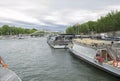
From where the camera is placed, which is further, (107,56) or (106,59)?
(107,56)

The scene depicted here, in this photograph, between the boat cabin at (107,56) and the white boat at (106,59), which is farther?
the boat cabin at (107,56)

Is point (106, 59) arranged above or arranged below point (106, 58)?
below

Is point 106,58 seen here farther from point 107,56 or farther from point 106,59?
point 107,56

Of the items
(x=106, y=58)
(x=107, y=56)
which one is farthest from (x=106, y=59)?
(x=107, y=56)

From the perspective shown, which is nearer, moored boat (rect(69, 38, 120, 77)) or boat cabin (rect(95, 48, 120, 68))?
moored boat (rect(69, 38, 120, 77))

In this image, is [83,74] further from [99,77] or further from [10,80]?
[10,80]

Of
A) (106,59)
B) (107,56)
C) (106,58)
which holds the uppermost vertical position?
(107,56)

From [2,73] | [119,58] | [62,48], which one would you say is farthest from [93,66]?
[62,48]

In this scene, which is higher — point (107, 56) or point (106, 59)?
point (107, 56)

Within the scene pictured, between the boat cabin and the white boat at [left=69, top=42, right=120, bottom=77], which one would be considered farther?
the boat cabin

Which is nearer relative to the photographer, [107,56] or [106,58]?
[106,58]

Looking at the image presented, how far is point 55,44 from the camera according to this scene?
6378cm

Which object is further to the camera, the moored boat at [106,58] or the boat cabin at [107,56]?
the boat cabin at [107,56]

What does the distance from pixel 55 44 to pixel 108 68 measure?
40.6 metres
